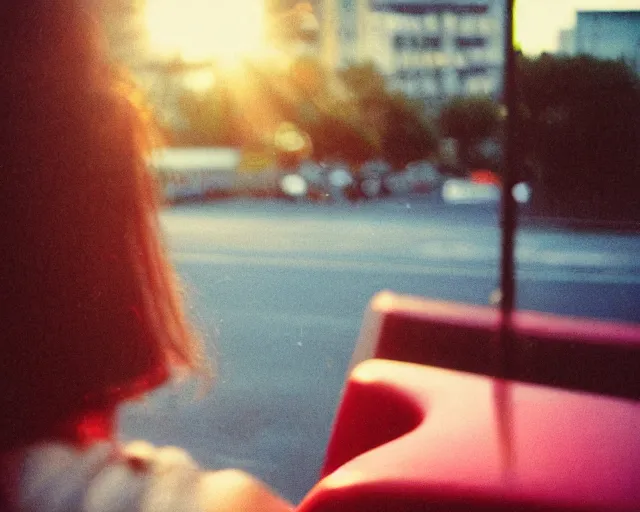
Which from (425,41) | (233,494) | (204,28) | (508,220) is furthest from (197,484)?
(425,41)

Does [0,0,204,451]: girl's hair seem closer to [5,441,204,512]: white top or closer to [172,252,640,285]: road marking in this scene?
[5,441,204,512]: white top

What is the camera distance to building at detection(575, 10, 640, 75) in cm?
203

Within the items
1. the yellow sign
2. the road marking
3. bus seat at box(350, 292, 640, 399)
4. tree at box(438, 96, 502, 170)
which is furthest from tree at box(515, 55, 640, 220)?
the yellow sign

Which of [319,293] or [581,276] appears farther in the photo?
[581,276]

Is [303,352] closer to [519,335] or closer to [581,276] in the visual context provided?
[519,335]

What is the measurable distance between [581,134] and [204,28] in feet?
5.13

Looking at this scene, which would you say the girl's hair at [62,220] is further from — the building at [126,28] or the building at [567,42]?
the building at [567,42]

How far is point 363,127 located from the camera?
9.09 metres

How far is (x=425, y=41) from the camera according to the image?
15.8 feet

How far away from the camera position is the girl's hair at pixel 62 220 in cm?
89

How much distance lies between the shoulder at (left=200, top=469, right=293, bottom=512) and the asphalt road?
285mm

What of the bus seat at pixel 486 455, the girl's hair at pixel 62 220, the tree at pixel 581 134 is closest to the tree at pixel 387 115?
the tree at pixel 581 134

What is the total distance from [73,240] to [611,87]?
1.76 m

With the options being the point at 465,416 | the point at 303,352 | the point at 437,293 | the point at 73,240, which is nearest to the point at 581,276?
the point at 437,293
